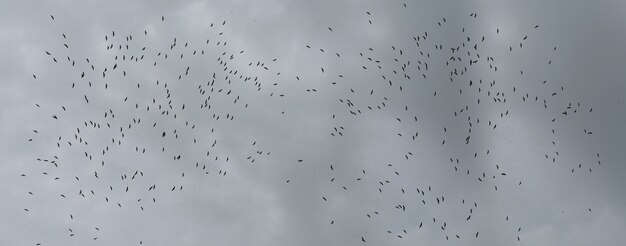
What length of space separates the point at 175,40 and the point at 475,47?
4535 cm

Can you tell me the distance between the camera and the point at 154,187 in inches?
5423

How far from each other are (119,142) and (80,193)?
11592mm

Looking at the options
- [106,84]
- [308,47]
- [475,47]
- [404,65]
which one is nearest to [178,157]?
[106,84]

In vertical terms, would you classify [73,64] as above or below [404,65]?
above

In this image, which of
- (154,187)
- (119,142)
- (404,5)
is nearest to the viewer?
(404,5)

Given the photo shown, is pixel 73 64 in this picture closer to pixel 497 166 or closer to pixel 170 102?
pixel 170 102

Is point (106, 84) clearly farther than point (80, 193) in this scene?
No

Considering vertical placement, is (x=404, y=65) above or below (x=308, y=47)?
below

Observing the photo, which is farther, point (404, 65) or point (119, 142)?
point (119, 142)

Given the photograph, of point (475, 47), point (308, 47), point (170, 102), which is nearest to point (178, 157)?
point (170, 102)

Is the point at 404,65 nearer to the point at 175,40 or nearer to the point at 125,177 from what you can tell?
the point at 175,40

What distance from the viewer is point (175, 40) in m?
120

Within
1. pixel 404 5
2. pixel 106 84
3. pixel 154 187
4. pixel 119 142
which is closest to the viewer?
pixel 404 5

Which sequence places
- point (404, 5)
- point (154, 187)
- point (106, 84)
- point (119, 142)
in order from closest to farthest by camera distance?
point (404, 5)
point (106, 84)
point (119, 142)
point (154, 187)
